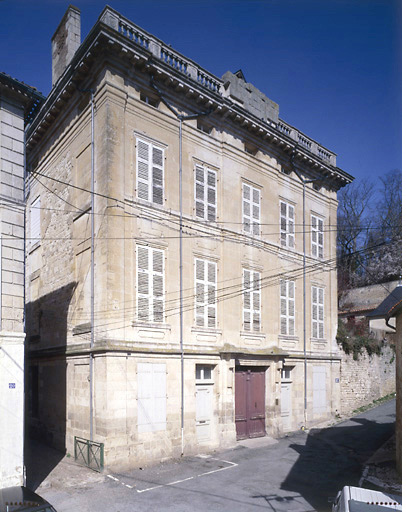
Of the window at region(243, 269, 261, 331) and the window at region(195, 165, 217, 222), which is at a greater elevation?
the window at region(195, 165, 217, 222)

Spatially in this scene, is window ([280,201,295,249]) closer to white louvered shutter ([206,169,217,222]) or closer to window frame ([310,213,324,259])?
window frame ([310,213,324,259])

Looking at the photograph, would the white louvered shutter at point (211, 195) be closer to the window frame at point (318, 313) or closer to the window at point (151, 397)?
the window at point (151, 397)

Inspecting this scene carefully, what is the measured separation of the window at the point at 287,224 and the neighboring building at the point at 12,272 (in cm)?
1164

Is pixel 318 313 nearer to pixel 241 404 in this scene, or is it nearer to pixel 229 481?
pixel 241 404

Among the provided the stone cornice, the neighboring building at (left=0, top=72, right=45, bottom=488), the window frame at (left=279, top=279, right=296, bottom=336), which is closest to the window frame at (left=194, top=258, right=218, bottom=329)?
the window frame at (left=279, top=279, right=296, bottom=336)

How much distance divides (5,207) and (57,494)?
671cm

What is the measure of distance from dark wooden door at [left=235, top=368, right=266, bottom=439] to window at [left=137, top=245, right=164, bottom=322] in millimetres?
4385

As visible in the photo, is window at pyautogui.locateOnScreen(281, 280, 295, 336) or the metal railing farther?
window at pyautogui.locateOnScreen(281, 280, 295, 336)

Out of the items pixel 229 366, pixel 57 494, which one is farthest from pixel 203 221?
pixel 57 494

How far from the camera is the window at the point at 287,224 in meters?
20.0

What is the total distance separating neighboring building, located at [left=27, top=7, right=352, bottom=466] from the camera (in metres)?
13.7

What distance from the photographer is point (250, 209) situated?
1830 centimetres

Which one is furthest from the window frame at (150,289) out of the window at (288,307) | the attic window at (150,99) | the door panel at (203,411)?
the window at (288,307)

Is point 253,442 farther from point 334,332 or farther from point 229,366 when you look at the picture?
point 334,332
